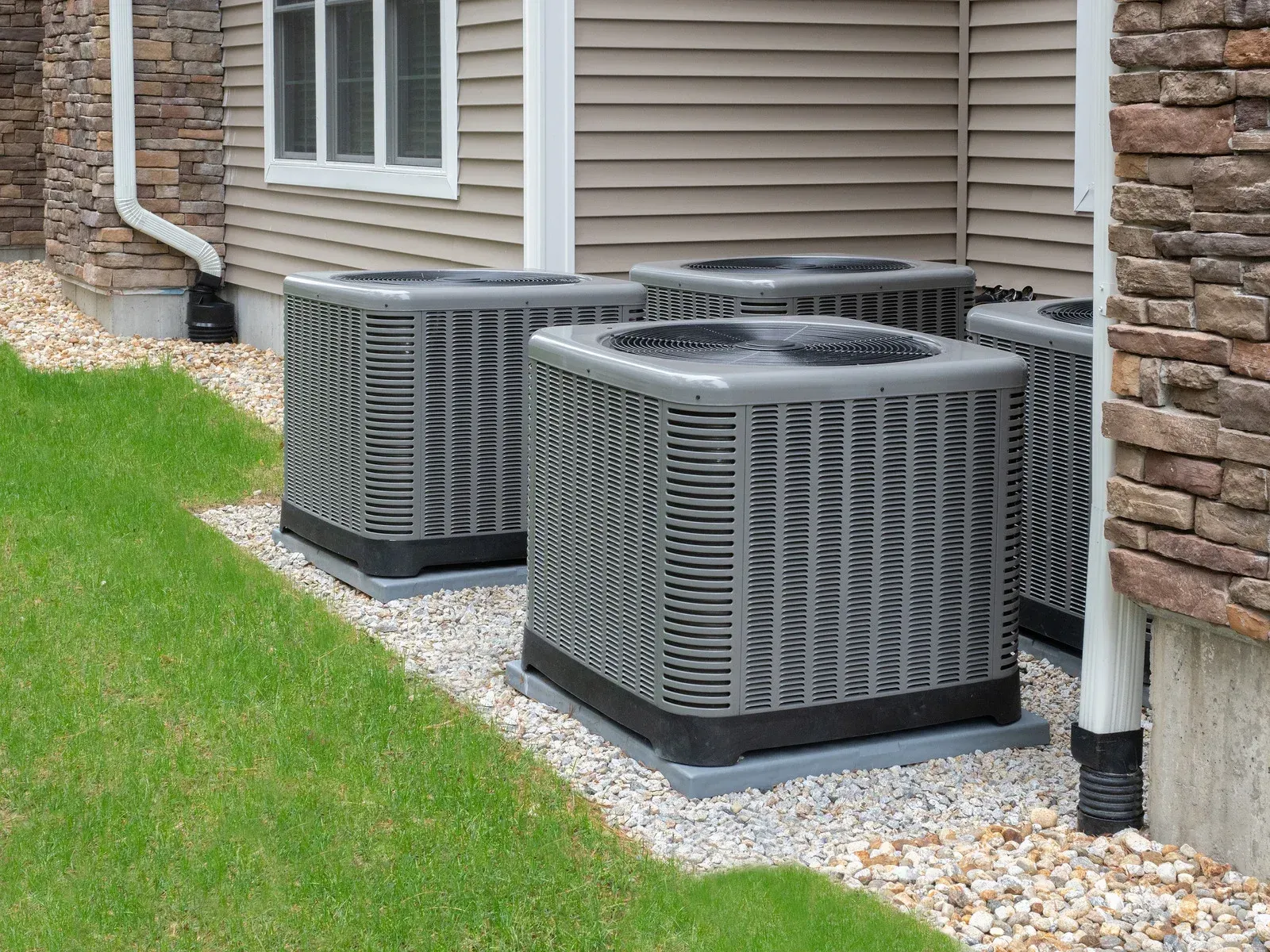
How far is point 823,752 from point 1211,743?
896mm

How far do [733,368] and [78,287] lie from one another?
31.5 feet

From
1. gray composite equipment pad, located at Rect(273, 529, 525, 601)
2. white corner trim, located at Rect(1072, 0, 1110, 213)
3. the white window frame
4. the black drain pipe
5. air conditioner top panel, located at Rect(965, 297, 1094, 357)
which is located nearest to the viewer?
air conditioner top panel, located at Rect(965, 297, 1094, 357)

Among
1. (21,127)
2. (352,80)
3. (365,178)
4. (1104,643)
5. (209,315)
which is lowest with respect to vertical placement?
(1104,643)

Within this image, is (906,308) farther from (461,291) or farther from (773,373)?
(773,373)

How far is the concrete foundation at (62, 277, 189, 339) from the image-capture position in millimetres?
10906

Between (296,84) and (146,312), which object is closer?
(296,84)

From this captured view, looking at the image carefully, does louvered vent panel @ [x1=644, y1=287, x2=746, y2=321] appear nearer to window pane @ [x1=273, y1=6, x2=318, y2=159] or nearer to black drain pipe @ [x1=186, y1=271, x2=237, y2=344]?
window pane @ [x1=273, y1=6, x2=318, y2=159]

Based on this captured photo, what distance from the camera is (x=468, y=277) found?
5695mm

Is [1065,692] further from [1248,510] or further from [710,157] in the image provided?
[710,157]

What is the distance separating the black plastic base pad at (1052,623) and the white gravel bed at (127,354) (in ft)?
14.8

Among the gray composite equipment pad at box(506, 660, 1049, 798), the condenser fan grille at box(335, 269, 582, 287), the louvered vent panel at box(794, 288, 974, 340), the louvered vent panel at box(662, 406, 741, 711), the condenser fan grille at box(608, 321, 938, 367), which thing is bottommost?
the gray composite equipment pad at box(506, 660, 1049, 798)

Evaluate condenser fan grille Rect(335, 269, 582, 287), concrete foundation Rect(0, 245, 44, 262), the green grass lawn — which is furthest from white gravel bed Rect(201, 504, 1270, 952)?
concrete foundation Rect(0, 245, 44, 262)

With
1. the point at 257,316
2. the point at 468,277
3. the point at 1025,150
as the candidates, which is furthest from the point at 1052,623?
the point at 257,316

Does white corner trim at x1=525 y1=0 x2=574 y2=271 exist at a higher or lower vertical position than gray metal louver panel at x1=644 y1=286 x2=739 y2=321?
higher
